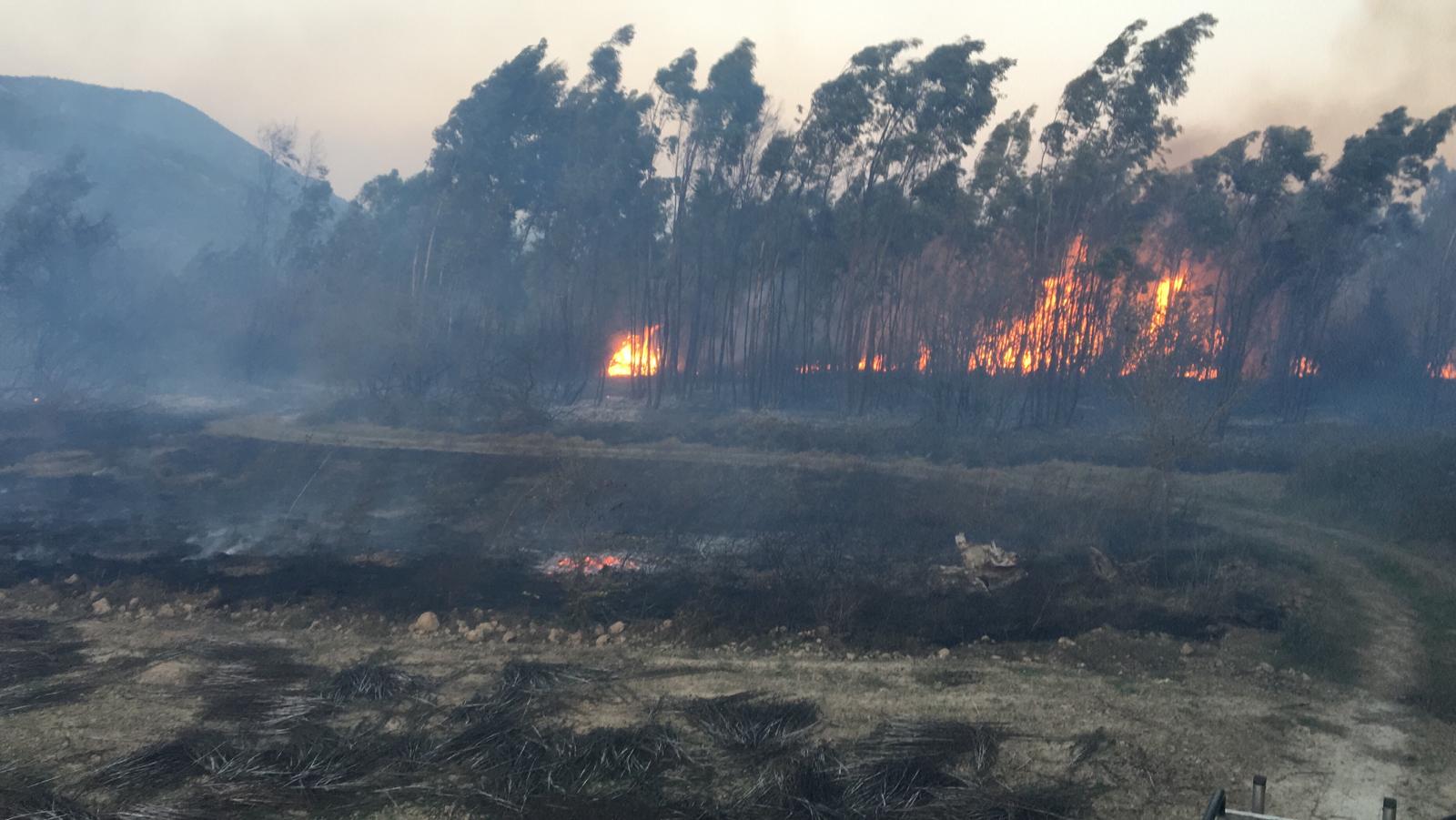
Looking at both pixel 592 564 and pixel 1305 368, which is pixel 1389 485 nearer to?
pixel 592 564

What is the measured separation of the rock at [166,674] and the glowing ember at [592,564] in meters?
6.40

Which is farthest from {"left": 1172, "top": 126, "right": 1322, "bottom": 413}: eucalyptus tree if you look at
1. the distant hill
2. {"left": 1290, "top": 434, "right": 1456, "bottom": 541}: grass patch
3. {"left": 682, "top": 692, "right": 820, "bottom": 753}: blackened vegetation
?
the distant hill

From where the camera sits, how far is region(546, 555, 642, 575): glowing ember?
16.7m

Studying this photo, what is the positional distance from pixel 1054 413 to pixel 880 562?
2024 cm

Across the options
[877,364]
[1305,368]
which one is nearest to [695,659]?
[877,364]

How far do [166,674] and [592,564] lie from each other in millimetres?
7708

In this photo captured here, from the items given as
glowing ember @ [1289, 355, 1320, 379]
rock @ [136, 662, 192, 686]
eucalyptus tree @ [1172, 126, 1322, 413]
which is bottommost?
rock @ [136, 662, 192, 686]

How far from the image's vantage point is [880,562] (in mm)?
17250

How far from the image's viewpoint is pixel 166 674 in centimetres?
1079

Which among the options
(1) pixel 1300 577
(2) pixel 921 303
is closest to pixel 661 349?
(2) pixel 921 303

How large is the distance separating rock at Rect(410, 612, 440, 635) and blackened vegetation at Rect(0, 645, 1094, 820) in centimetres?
292

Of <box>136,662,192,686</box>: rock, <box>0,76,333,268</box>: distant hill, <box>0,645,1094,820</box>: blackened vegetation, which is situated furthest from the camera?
<box>0,76,333,268</box>: distant hill

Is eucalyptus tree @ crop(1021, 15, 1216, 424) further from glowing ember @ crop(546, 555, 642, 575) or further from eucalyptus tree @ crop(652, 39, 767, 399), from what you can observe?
glowing ember @ crop(546, 555, 642, 575)

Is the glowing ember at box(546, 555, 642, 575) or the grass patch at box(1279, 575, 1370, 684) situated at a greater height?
the grass patch at box(1279, 575, 1370, 684)
